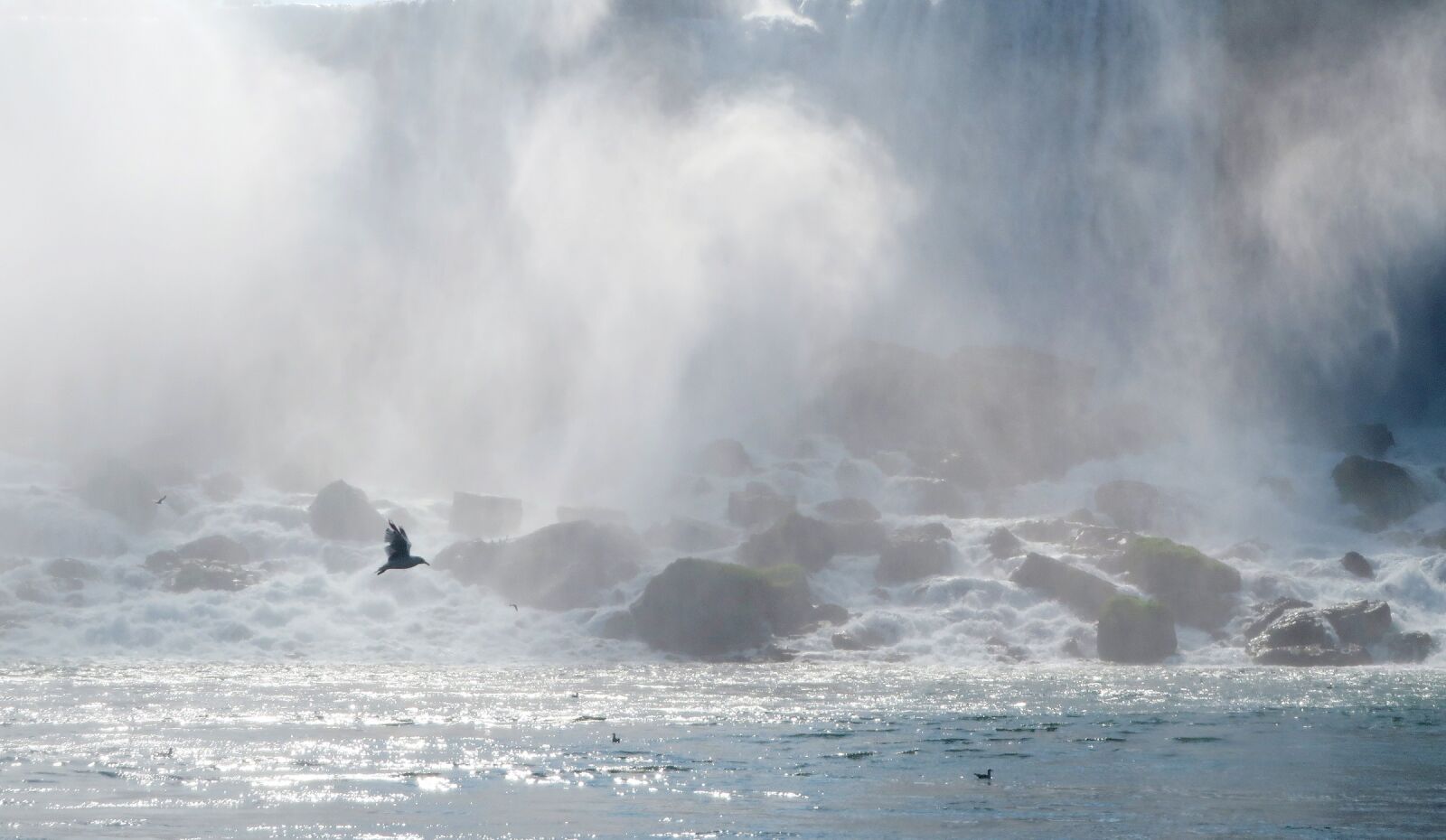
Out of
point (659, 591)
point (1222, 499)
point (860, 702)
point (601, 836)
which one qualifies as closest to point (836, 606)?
point (659, 591)

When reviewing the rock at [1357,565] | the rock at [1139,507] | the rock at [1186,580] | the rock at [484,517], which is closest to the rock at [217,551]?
the rock at [484,517]

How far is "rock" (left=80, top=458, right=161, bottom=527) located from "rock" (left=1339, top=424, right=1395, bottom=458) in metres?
51.9

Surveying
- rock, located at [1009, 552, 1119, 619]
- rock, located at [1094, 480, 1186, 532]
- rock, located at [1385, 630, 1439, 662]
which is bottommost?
rock, located at [1385, 630, 1439, 662]

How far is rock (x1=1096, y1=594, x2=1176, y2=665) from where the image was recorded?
150ft

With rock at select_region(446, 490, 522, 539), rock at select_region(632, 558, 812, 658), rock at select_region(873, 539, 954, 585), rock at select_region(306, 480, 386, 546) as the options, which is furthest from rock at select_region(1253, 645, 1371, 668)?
rock at select_region(306, 480, 386, 546)

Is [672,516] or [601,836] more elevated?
[672,516]

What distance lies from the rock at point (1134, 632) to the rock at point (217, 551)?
1125 inches

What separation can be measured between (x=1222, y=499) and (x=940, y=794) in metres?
45.5

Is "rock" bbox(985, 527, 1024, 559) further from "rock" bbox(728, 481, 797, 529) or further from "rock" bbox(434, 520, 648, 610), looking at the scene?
"rock" bbox(434, 520, 648, 610)

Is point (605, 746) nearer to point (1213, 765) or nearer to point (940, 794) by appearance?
point (940, 794)

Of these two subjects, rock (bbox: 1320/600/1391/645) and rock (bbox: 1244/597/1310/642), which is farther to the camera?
rock (bbox: 1244/597/1310/642)

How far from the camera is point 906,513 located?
203 feet

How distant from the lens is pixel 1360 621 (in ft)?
151

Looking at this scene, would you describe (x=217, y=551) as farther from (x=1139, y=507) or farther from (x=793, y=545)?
(x=1139, y=507)
